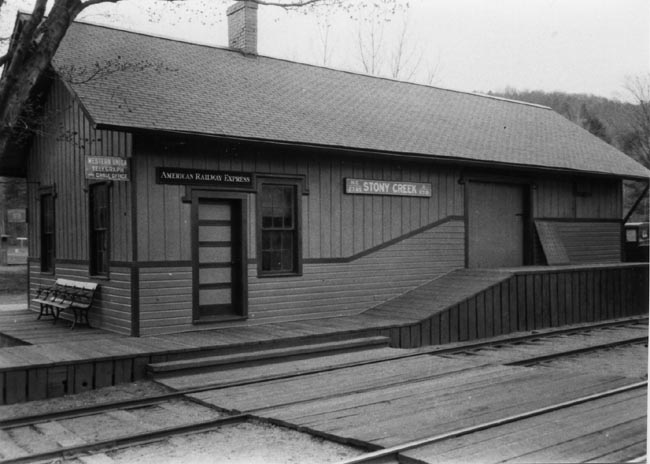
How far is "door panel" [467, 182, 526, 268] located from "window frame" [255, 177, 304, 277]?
4574mm

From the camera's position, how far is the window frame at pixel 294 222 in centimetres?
1135

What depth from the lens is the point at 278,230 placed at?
1169 centimetres

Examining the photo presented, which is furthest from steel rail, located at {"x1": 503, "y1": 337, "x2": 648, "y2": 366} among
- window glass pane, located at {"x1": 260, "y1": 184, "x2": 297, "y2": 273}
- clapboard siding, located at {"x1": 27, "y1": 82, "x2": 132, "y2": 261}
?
clapboard siding, located at {"x1": 27, "y1": 82, "x2": 132, "y2": 261}

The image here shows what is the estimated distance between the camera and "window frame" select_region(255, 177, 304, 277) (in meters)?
11.4

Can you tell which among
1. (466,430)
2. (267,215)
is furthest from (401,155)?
(466,430)

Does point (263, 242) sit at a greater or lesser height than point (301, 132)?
lesser

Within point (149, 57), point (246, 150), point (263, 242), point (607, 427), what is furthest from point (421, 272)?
point (607, 427)

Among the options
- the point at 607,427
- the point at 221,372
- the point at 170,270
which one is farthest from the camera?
the point at 170,270

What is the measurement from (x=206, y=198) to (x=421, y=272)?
5.10 m

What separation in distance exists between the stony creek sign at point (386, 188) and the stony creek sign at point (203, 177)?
2.24m

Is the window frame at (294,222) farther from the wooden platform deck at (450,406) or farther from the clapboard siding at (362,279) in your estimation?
the wooden platform deck at (450,406)

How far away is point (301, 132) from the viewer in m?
11.8

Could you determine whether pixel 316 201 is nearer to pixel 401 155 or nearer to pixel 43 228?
pixel 401 155

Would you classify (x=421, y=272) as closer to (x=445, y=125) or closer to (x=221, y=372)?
(x=445, y=125)
